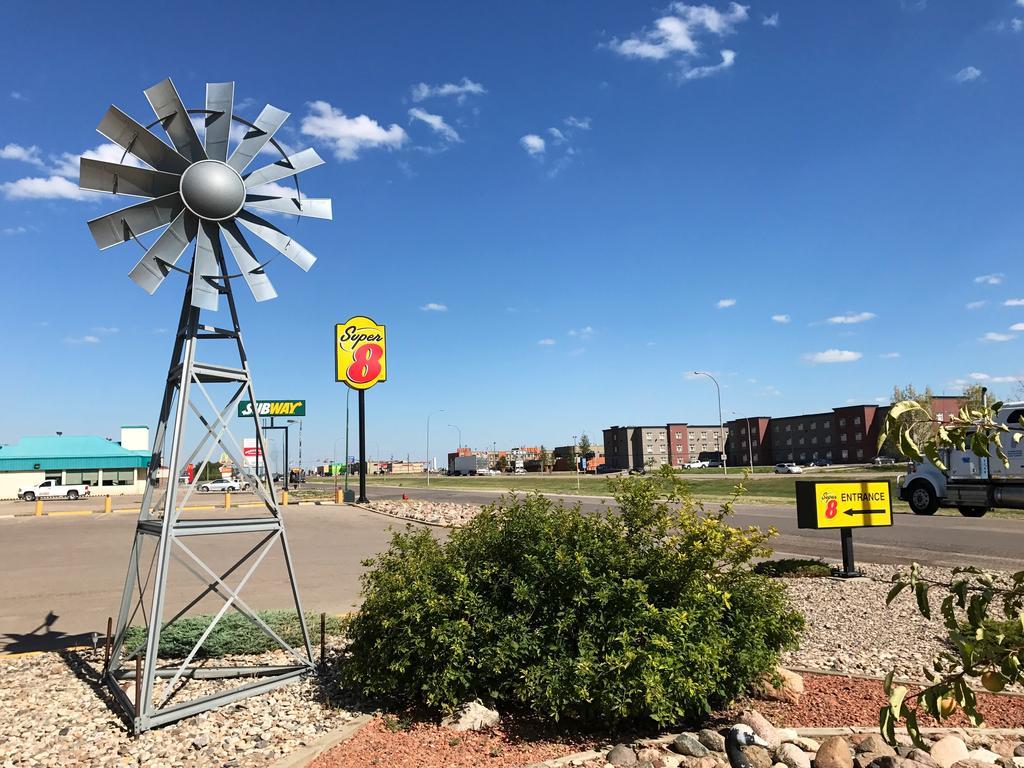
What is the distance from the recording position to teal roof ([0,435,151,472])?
62.9 meters

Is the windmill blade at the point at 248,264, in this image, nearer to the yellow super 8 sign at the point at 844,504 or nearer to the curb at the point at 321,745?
the curb at the point at 321,745

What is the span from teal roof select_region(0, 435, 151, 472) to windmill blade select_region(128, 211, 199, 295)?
68549 millimetres

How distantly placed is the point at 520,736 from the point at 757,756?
171 cm

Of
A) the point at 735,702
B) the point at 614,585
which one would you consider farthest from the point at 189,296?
the point at 735,702

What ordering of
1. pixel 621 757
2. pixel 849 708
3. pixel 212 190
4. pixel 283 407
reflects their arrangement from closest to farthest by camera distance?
1. pixel 621 757
2. pixel 849 708
3. pixel 212 190
4. pixel 283 407

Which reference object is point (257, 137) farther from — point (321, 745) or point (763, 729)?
point (763, 729)

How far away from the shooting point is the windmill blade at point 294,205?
731cm

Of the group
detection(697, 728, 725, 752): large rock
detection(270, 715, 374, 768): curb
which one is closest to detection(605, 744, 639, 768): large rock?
detection(697, 728, 725, 752): large rock

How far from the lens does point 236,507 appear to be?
36.2 meters

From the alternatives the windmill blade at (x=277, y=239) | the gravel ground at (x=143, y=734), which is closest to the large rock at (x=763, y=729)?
the gravel ground at (x=143, y=734)

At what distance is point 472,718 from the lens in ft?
17.2

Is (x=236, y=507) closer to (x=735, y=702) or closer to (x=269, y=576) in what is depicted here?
(x=269, y=576)

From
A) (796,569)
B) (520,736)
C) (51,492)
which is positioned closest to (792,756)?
(520,736)

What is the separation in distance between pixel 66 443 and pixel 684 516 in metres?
77.2
